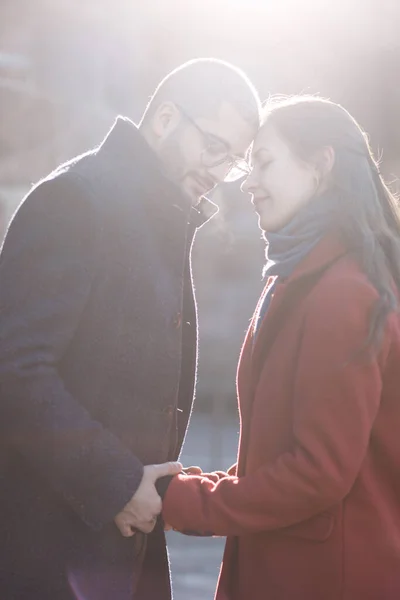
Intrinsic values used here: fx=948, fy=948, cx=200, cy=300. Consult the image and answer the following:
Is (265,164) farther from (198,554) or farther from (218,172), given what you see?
(198,554)

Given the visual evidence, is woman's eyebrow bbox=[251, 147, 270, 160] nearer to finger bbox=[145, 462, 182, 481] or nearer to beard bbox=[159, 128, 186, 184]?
beard bbox=[159, 128, 186, 184]

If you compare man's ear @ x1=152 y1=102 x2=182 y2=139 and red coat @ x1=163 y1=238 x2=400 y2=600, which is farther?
man's ear @ x1=152 y1=102 x2=182 y2=139

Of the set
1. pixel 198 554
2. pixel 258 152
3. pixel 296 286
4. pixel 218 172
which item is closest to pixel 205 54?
pixel 198 554

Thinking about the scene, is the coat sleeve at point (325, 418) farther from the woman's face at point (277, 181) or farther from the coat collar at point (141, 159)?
the coat collar at point (141, 159)

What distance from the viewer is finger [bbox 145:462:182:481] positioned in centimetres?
211

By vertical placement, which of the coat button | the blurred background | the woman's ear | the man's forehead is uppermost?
the man's forehead

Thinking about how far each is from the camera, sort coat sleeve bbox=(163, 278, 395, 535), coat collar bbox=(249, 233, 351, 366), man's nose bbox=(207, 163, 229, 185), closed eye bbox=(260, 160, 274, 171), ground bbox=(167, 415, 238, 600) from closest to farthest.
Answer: coat sleeve bbox=(163, 278, 395, 535) → coat collar bbox=(249, 233, 351, 366) → closed eye bbox=(260, 160, 274, 171) → man's nose bbox=(207, 163, 229, 185) → ground bbox=(167, 415, 238, 600)

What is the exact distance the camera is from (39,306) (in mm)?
1988

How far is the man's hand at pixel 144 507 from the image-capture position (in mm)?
2070

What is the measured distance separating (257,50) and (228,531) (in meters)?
13.4

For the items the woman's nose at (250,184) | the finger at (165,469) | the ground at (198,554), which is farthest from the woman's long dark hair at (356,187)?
the ground at (198,554)

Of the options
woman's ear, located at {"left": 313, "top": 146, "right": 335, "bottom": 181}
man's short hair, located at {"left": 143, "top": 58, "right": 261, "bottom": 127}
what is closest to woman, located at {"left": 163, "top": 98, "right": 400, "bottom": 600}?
woman's ear, located at {"left": 313, "top": 146, "right": 335, "bottom": 181}

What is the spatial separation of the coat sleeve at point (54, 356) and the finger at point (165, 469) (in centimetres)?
6

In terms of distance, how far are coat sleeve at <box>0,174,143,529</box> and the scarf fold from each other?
1.36 feet
